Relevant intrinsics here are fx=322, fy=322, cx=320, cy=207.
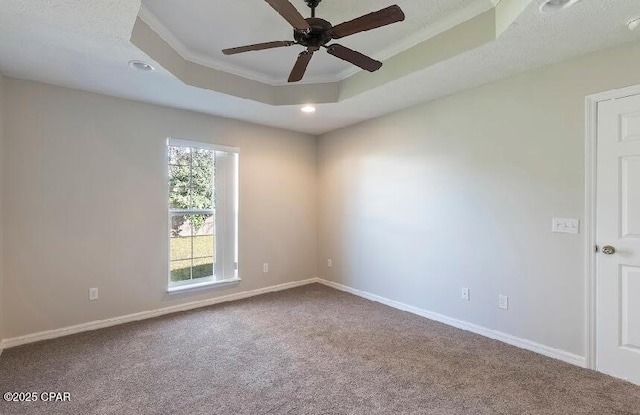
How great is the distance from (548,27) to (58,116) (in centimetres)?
414

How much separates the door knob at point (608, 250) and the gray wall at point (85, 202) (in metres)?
3.76

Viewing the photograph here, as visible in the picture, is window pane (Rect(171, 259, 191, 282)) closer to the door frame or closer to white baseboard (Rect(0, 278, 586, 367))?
white baseboard (Rect(0, 278, 586, 367))

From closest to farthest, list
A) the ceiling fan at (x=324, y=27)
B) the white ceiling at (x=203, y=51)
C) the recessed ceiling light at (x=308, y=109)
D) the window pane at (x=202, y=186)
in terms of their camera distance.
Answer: the ceiling fan at (x=324, y=27)
the white ceiling at (x=203, y=51)
the recessed ceiling light at (x=308, y=109)
the window pane at (x=202, y=186)

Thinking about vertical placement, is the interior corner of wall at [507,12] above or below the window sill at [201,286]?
above

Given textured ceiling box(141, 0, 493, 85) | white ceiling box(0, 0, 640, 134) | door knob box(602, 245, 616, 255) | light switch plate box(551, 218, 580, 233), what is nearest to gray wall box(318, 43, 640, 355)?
light switch plate box(551, 218, 580, 233)

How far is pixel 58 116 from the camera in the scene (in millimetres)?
3102

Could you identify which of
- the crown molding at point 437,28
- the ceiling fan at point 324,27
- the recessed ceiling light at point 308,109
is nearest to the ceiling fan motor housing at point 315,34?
the ceiling fan at point 324,27

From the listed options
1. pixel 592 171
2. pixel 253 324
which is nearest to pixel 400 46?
pixel 592 171

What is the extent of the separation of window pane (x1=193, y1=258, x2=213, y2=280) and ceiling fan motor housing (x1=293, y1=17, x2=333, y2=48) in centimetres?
298

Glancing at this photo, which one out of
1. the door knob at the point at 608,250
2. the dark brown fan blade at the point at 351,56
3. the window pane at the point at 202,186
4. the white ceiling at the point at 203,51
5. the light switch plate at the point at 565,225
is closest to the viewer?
the white ceiling at the point at 203,51

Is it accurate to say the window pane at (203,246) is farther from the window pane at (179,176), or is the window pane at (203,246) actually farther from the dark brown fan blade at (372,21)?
the dark brown fan blade at (372,21)

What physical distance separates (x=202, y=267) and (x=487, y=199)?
3.38m

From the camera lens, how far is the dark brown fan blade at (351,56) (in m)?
2.12

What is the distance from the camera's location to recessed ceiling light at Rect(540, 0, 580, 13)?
1.83m
